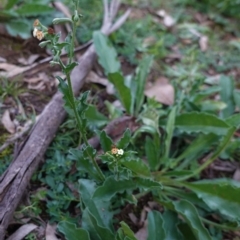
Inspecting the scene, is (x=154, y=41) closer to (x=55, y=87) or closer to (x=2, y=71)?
(x=55, y=87)

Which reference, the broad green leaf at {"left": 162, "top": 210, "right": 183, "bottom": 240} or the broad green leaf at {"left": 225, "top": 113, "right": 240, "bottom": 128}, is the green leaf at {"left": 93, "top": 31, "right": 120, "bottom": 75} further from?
the broad green leaf at {"left": 162, "top": 210, "right": 183, "bottom": 240}

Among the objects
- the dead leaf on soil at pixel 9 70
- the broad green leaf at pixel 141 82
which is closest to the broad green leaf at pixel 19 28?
the dead leaf on soil at pixel 9 70

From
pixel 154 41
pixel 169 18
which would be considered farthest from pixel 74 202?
pixel 169 18

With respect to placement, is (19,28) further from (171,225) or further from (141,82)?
(171,225)

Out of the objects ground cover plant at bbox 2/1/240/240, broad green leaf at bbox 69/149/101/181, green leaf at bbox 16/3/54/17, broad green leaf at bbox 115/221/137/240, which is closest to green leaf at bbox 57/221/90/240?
ground cover plant at bbox 2/1/240/240

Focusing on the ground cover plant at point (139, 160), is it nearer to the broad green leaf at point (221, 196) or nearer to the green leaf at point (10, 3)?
the broad green leaf at point (221, 196)

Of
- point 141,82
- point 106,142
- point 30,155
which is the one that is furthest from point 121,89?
point 30,155
